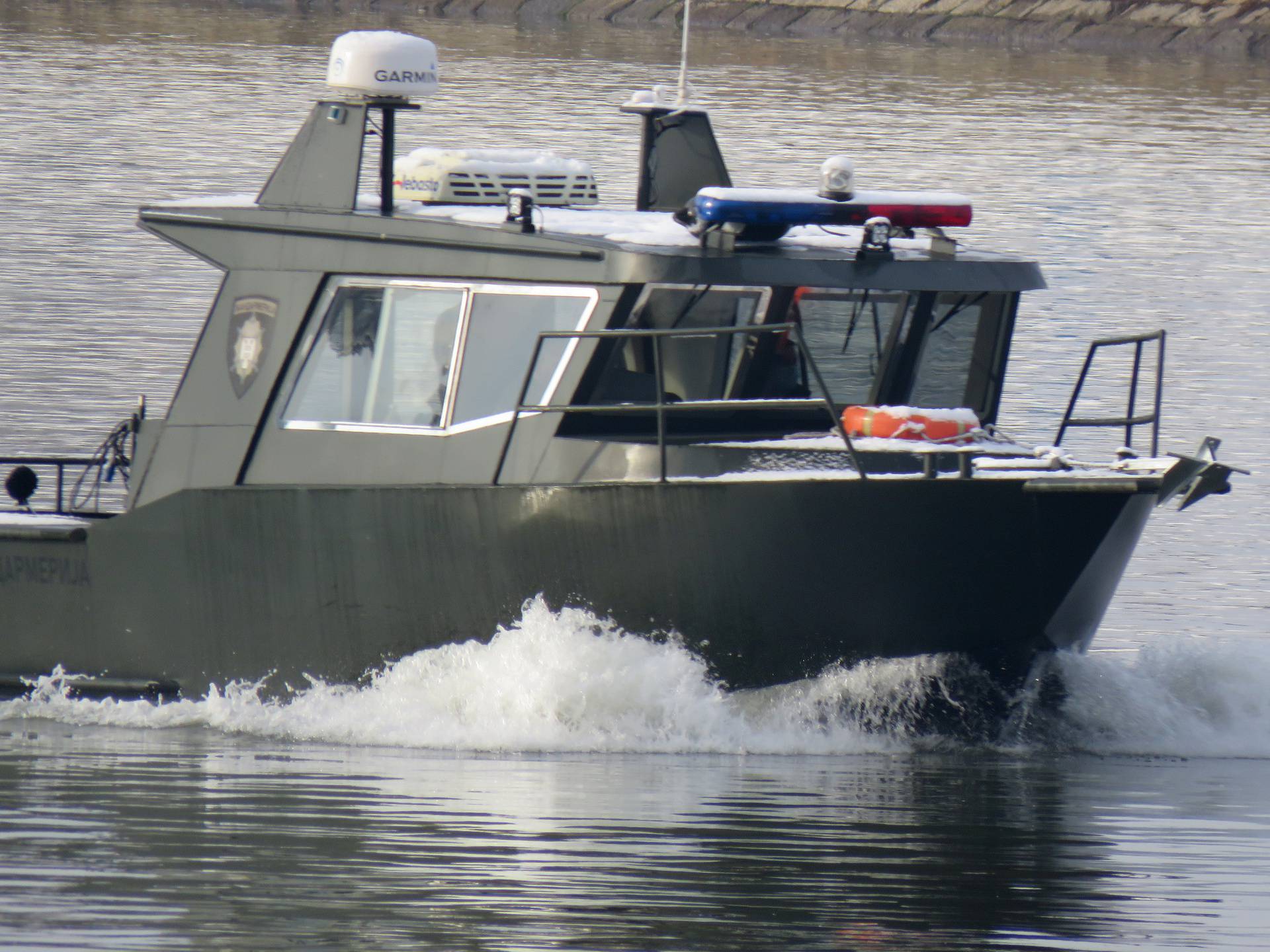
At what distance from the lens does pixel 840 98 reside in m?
44.5

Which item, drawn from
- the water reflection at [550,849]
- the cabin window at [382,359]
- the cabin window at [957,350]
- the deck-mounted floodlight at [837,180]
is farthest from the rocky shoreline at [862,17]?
the water reflection at [550,849]

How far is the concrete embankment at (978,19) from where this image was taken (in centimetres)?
5156

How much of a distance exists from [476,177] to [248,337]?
130 centimetres

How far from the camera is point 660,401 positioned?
8.56 meters

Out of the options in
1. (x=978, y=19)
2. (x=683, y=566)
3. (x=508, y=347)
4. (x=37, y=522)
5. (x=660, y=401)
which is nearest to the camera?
(x=660, y=401)

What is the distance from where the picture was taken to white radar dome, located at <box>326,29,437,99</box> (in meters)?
9.65

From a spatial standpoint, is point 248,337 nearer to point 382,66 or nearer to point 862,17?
point 382,66

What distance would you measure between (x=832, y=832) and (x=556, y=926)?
160cm

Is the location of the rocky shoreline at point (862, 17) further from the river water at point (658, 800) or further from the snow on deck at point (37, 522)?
the snow on deck at point (37, 522)

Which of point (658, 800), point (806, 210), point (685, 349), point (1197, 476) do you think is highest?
point (806, 210)

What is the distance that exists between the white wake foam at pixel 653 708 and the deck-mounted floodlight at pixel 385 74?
208cm

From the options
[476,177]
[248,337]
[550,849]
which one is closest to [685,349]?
[476,177]

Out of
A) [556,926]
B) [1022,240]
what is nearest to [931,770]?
[556,926]

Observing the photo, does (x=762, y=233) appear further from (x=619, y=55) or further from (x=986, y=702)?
(x=619, y=55)
